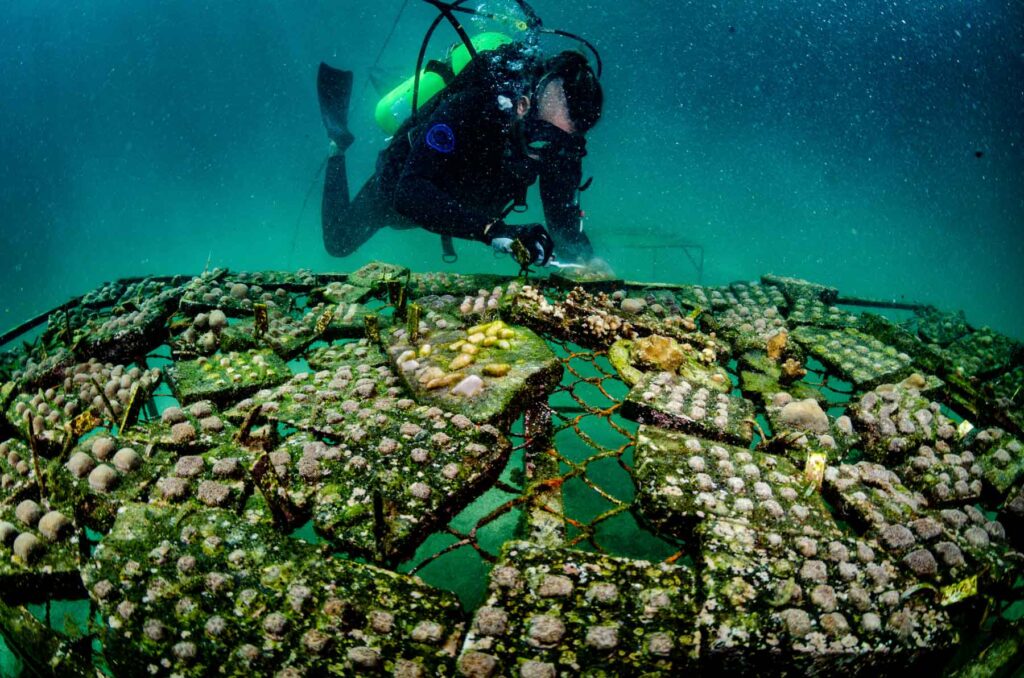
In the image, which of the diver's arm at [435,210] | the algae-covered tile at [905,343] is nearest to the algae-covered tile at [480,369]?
the diver's arm at [435,210]

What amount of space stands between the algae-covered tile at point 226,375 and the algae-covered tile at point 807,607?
6.88ft

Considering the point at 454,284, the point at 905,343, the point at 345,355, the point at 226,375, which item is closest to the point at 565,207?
the point at 454,284

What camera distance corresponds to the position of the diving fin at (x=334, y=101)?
8.91m

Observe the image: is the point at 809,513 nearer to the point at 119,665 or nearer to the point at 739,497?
the point at 739,497

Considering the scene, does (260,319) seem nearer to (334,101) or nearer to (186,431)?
(186,431)

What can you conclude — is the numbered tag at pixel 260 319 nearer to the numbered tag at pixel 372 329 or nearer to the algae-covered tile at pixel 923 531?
the numbered tag at pixel 372 329

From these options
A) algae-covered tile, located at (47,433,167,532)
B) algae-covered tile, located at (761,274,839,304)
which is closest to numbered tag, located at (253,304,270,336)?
algae-covered tile, located at (47,433,167,532)

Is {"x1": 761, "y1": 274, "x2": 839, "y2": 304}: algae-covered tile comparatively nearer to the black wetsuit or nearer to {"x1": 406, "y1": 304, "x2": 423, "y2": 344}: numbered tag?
the black wetsuit

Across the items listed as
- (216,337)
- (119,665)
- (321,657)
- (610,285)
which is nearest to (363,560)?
(321,657)

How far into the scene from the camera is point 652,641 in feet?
3.83

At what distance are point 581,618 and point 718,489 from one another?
28.6 inches

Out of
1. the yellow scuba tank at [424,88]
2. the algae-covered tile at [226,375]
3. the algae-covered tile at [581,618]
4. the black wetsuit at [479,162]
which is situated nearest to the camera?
the algae-covered tile at [581,618]

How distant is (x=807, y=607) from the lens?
49.8 inches

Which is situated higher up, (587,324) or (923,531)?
(587,324)
